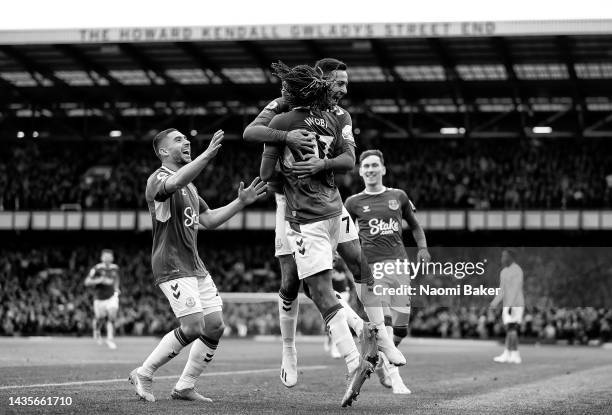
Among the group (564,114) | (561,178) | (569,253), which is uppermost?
(564,114)

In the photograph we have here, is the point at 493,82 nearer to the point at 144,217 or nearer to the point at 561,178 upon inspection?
the point at 561,178

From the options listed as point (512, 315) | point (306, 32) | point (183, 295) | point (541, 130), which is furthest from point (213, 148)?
point (541, 130)

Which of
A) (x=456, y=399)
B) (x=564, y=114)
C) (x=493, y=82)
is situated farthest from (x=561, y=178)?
(x=456, y=399)

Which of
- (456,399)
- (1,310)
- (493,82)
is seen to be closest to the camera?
(456,399)

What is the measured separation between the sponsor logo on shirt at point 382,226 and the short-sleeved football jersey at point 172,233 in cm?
309

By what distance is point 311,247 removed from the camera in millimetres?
7656

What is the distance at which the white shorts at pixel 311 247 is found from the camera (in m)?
7.66

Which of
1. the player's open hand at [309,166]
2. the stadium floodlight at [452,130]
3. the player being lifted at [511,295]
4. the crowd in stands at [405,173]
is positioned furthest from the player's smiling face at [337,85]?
the stadium floodlight at [452,130]

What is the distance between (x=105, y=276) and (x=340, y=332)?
1872 centimetres

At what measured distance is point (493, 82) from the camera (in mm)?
40625

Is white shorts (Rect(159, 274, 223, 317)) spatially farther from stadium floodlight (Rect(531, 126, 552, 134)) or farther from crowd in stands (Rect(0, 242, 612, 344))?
stadium floodlight (Rect(531, 126, 552, 134))

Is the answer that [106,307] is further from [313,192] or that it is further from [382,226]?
[313,192]

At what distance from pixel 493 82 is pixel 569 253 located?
62.8ft

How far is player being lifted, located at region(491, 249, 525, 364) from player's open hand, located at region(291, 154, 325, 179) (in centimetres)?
697
